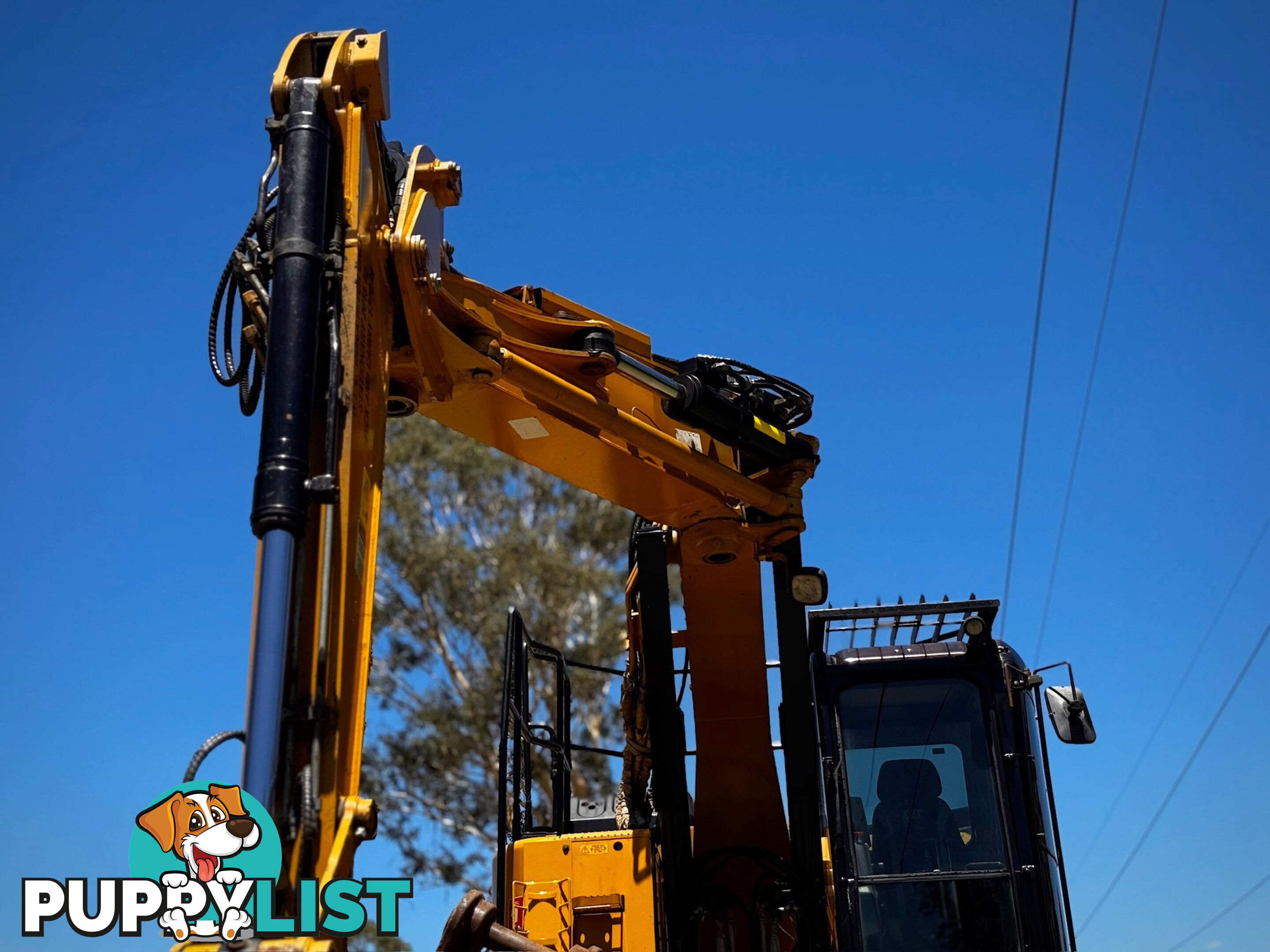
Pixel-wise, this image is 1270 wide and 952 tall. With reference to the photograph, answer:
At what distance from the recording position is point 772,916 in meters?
6.87

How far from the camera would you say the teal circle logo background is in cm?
346

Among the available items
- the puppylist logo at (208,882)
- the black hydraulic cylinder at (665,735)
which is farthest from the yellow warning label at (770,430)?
the puppylist logo at (208,882)

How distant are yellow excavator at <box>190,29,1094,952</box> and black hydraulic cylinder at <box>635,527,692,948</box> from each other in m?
0.01

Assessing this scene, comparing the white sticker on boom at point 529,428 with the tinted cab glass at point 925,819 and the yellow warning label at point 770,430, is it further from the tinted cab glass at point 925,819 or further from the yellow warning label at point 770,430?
the tinted cab glass at point 925,819

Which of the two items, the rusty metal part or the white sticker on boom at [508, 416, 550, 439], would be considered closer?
the rusty metal part

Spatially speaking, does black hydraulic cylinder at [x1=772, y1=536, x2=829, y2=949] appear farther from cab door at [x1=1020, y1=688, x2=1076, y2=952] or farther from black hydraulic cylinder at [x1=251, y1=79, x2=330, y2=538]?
black hydraulic cylinder at [x1=251, y1=79, x2=330, y2=538]

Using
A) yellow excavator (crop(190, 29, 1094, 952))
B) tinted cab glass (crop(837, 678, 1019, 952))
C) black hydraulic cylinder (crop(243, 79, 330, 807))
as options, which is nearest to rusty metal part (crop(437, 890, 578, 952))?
yellow excavator (crop(190, 29, 1094, 952))

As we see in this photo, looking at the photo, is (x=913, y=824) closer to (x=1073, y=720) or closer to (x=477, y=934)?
(x=1073, y=720)

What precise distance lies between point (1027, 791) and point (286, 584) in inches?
163

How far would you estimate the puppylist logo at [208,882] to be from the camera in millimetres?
3416

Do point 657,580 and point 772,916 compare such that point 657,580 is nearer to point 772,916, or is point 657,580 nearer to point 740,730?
point 740,730

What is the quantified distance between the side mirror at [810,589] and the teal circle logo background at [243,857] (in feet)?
13.2

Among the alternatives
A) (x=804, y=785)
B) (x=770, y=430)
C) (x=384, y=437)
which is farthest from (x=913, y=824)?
(x=384, y=437)

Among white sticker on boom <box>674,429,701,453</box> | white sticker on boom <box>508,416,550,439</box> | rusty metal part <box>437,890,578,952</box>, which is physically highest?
white sticker on boom <box>674,429,701,453</box>
